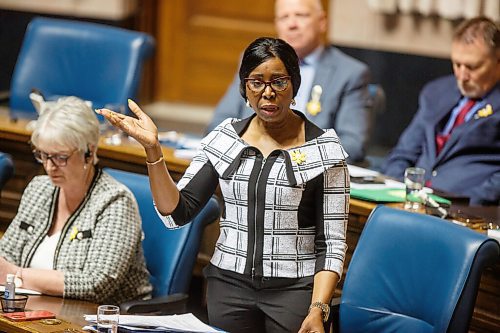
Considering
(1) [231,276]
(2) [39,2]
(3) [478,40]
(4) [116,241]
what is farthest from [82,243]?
(2) [39,2]

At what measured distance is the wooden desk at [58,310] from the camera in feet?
10.4

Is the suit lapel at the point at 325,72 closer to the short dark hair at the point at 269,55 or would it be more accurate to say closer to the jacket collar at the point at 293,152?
the jacket collar at the point at 293,152

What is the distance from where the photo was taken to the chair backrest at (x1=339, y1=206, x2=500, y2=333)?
334 centimetres

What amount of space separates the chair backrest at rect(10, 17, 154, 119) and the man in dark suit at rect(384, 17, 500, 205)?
151cm

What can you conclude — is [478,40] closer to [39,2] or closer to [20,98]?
[20,98]

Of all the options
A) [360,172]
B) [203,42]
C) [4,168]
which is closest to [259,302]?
[4,168]

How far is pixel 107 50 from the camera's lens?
18.9 feet

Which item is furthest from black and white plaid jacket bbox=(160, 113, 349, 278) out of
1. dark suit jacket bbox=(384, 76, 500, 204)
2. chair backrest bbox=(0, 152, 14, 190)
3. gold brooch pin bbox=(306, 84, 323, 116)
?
gold brooch pin bbox=(306, 84, 323, 116)

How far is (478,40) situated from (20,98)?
8.12ft

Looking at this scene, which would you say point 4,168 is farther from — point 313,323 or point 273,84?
point 313,323

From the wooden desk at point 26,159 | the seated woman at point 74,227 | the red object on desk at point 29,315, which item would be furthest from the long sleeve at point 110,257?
the wooden desk at point 26,159

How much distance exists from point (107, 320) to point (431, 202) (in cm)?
165

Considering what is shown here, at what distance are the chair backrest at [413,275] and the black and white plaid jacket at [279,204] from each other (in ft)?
1.19

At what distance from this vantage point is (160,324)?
3.10 meters
